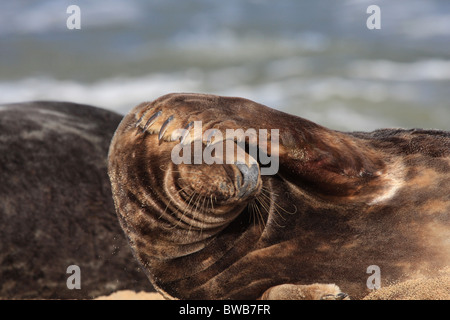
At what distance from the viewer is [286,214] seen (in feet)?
9.36

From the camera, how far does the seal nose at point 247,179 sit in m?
2.52

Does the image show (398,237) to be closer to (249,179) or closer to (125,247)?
(249,179)

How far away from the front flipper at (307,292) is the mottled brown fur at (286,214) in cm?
7

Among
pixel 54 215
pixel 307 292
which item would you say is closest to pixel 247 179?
pixel 307 292

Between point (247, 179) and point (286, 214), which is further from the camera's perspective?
point (286, 214)

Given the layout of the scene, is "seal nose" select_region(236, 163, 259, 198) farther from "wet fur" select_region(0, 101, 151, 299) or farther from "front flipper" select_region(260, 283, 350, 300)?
"wet fur" select_region(0, 101, 151, 299)

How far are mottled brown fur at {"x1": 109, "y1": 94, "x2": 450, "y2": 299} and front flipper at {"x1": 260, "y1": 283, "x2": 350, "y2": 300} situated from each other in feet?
0.24

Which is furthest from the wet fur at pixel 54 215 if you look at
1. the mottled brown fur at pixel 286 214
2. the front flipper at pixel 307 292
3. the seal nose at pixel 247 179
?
the seal nose at pixel 247 179

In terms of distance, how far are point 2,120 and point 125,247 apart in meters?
1.51

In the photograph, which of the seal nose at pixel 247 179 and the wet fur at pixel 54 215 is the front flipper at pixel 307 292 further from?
the wet fur at pixel 54 215

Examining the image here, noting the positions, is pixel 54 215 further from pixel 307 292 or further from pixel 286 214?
pixel 307 292

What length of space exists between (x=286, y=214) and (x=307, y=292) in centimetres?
41

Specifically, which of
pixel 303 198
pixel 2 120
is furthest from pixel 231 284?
pixel 2 120

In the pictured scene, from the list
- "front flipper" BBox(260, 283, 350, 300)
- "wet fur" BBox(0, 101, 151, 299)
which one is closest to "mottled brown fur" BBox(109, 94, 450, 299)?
"front flipper" BBox(260, 283, 350, 300)
